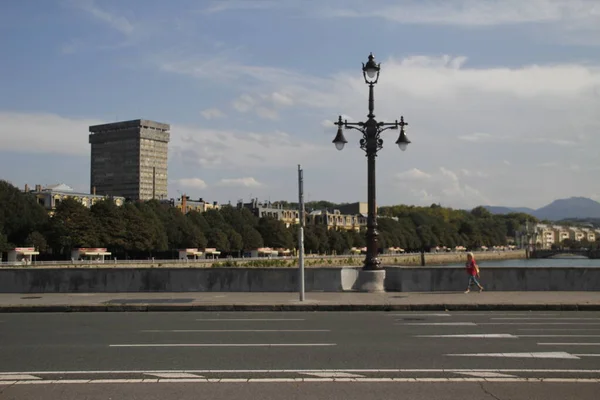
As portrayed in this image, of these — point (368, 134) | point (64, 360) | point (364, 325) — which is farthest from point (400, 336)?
point (368, 134)

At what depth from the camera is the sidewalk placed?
21172mm

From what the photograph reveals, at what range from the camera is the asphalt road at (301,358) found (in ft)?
30.7

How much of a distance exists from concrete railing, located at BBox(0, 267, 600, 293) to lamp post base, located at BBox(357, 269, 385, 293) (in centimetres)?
71

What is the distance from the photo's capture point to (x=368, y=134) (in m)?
25.7

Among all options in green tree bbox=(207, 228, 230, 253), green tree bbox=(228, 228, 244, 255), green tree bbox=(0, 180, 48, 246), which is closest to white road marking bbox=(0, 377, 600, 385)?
green tree bbox=(0, 180, 48, 246)

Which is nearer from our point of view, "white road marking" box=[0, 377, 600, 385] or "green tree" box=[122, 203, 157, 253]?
"white road marking" box=[0, 377, 600, 385]

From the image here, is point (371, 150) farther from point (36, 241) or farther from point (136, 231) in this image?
point (136, 231)

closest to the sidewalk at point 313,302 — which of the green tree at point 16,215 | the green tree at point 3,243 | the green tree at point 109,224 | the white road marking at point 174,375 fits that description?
the white road marking at point 174,375

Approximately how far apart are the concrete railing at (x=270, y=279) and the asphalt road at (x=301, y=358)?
27.4 ft

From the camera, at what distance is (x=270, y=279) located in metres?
27.1

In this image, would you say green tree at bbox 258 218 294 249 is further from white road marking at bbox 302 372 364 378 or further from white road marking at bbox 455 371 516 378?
white road marking at bbox 455 371 516 378

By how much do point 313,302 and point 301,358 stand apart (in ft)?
33.5

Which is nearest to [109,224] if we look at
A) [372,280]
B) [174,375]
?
[372,280]

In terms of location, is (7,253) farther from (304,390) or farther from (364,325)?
(304,390)
